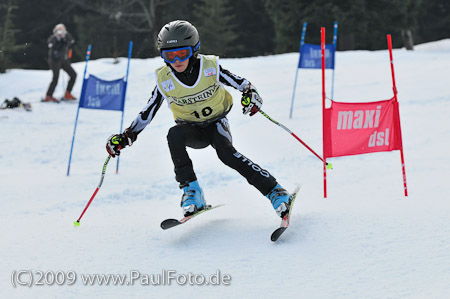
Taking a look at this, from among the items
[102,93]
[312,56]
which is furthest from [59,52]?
[312,56]

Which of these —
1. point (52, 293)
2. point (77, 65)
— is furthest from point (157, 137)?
point (77, 65)

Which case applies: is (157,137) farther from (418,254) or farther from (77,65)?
(77,65)

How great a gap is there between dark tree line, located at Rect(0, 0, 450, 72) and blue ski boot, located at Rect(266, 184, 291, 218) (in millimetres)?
17489

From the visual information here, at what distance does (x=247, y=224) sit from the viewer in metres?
3.96

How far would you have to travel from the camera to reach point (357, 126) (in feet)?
13.8

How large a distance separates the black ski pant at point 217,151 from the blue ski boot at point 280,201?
0.05 metres

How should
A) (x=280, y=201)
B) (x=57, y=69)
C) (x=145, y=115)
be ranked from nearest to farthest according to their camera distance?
(x=280, y=201)
(x=145, y=115)
(x=57, y=69)

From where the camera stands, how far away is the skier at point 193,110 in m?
3.69

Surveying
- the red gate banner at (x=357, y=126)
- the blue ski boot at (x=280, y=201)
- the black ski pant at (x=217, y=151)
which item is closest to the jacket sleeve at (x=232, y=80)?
the black ski pant at (x=217, y=151)

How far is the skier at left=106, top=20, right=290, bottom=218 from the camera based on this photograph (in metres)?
3.69

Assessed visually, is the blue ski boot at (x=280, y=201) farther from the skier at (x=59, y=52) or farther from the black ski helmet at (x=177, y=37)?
the skier at (x=59, y=52)

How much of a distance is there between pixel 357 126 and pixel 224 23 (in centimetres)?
2283

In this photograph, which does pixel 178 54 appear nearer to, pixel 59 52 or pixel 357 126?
pixel 357 126

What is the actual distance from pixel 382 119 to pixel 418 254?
1.53 meters
